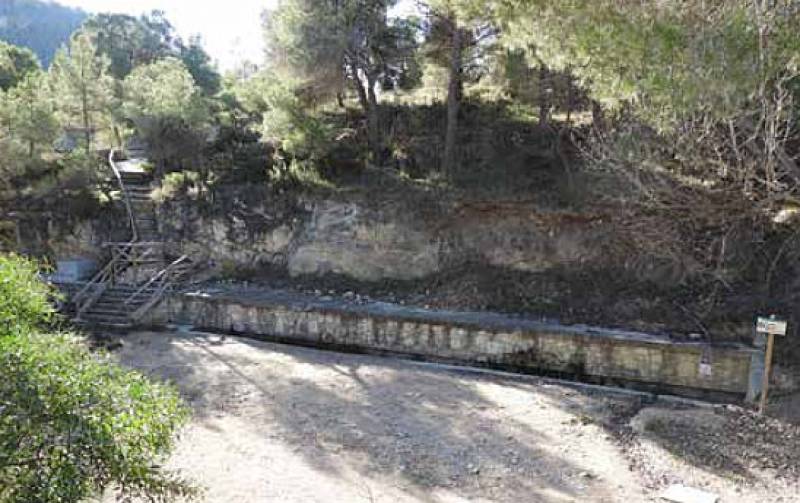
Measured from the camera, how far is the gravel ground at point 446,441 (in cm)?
684

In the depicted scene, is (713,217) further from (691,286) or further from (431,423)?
(431,423)

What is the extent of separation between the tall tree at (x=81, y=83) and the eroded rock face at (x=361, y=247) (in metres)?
8.72

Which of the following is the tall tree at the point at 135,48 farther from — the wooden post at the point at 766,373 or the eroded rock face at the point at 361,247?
the wooden post at the point at 766,373

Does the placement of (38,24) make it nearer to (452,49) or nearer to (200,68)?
(200,68)

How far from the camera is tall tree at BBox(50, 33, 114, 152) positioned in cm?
1880

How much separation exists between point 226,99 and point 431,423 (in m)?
23.2

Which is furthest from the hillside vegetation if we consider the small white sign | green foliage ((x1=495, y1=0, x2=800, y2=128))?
the small white sign

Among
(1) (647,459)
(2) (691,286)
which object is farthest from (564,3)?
(2) (691,286)

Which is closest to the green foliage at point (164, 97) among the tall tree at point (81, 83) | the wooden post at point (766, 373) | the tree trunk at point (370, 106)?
the tall tree at point (81, 83)

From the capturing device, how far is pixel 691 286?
11492 mm

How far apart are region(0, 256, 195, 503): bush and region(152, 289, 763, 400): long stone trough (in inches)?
330

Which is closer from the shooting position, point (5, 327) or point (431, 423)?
point (5, 327)

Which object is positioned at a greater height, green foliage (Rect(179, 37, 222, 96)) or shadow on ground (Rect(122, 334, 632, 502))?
green foliage (Rect(179, 37, 222, 96))

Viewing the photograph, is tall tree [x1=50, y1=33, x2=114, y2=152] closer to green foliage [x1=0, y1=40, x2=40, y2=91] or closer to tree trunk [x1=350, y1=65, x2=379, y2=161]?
green foliage [x1=0, y1=40, x2=40, y2=91]
